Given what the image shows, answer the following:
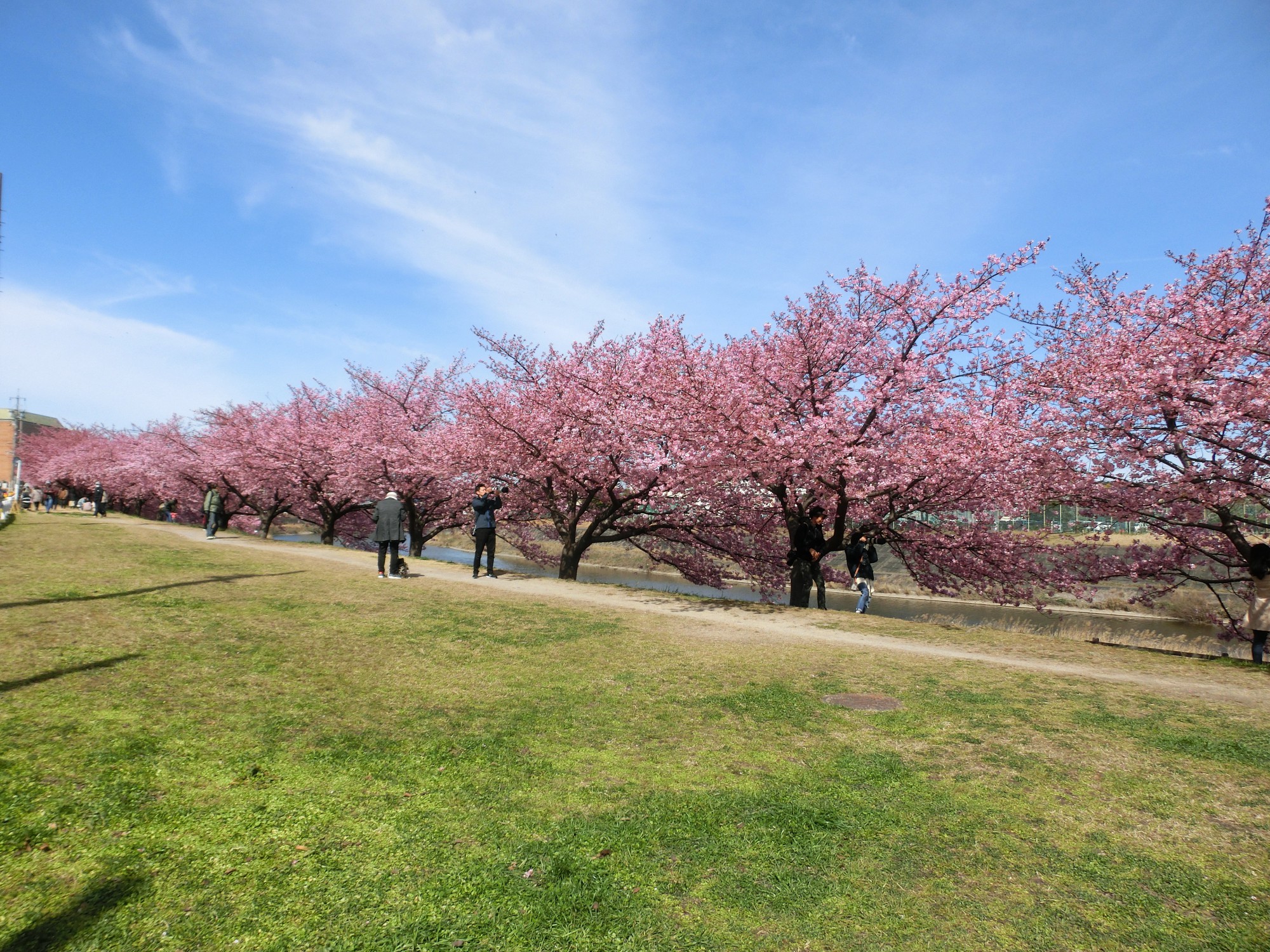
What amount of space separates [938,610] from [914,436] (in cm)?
3475

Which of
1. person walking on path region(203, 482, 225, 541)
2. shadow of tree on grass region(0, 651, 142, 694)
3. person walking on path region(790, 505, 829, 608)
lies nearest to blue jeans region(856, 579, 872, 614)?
person walking on path region(790, 505, 829, 608)

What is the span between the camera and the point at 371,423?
26734 mm

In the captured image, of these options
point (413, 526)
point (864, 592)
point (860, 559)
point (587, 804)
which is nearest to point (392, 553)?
point (860, 559)

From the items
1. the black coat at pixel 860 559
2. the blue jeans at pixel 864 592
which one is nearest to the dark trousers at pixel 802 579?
the black coat at pixel 860 559

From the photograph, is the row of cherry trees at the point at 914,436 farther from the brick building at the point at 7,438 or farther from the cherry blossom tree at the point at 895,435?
the brick building at the point at 7,438

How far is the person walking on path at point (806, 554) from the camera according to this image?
15.2m

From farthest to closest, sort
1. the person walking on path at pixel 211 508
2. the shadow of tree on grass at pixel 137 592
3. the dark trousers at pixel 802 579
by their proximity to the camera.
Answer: the person walking on path at pixel 211 508, the dark trousers at pixel 802 579, the shadow of tree on grass at pixel 137 592

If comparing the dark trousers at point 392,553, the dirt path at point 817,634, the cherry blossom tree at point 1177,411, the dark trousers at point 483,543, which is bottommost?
the dirt path at point 817,634

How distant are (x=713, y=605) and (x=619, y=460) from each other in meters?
4.92

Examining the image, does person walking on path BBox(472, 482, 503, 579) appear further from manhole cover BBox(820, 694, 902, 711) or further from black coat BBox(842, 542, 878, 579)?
A: manhole cover BBox(820, 694, 902, 711)

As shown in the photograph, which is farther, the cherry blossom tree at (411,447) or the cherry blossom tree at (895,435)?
the cherry blossom tree at (411,447)

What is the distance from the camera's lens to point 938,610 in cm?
4459

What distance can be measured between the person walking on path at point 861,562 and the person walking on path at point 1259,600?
6.17 m

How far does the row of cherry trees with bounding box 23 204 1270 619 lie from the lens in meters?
12.0
